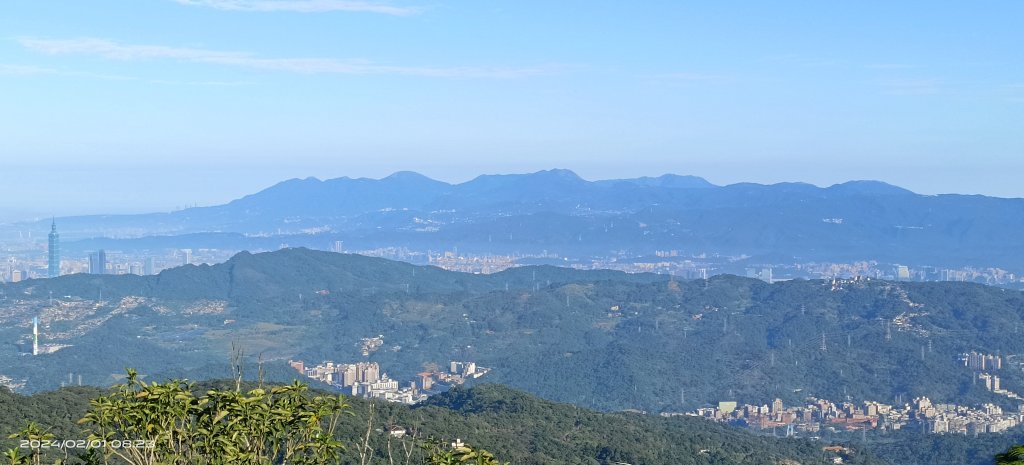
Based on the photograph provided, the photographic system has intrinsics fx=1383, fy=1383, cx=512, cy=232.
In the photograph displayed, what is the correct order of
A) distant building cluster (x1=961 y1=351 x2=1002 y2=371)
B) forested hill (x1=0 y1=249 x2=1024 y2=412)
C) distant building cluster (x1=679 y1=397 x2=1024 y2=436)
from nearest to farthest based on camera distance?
1. distant building cluster (x1=679 y1=397 x2=1024 y2=436)
2. forested hill (x1=0 y1=249 x2=1024 y2=412)
3. distant building cluster (x1=961 y1=351 x2=1002 y2=371)

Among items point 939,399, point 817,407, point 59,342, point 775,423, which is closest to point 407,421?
point 775,423

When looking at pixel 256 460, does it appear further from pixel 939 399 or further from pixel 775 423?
pixel 939 399

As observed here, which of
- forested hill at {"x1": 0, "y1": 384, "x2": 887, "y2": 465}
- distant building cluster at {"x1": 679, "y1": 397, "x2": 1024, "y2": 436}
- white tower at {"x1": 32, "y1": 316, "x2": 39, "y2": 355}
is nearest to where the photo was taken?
forested hill at {"x1": 0, "y1": 384, "x2": 887, "y2": 465}

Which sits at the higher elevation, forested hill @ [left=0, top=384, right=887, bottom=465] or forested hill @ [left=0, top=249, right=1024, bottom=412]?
forested hill @ [left=0, top=384, right=887, bottom=465]

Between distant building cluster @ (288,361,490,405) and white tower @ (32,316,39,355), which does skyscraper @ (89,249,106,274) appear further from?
distant building cluster @ (288,361,490,405)

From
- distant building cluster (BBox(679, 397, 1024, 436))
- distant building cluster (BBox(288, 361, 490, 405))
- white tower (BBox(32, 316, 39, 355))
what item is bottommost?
distant building cluster (BBox(679, 397, 1024, 436))

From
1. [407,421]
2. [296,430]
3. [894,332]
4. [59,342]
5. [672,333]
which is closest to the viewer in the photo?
[296,430]

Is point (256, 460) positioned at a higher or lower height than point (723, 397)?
higher

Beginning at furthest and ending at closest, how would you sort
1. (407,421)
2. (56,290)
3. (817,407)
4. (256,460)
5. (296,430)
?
(56,290) → (817,407) → (407,421) → (296,430) → (256,460)

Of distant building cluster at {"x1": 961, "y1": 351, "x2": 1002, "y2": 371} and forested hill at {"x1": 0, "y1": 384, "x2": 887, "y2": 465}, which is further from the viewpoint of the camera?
distant building cluster at {"x1": 961, "y1": 351, "x2": 1002, "y2": 371}

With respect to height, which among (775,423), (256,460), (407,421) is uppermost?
(256,460)

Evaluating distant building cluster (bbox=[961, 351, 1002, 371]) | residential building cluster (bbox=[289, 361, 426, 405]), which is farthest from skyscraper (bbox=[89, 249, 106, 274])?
distant building cluster (bbox=[961, 351, 1002, 371])
